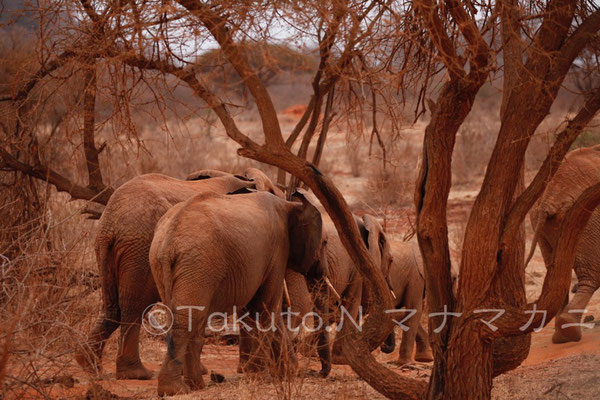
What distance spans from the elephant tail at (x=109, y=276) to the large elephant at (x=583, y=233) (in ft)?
13.7

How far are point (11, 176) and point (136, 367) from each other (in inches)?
163

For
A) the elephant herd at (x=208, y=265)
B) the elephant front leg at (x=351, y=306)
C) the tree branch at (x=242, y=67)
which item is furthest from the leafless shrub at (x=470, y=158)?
the tree branch at (x=242, y=67)

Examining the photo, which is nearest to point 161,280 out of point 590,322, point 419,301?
point 419,301

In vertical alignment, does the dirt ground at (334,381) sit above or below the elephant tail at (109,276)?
below

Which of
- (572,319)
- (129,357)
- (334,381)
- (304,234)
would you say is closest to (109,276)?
(129,357)

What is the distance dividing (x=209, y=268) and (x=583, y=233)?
4355mm

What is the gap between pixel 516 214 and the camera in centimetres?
489

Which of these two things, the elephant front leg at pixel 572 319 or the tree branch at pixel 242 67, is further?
the elephant front leg at pixel 572 319

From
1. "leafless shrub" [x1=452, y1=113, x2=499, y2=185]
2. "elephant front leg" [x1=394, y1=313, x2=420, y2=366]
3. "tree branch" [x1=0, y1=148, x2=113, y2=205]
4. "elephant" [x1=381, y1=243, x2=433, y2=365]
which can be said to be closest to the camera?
"elephant front leg" [x1=394, y1=313, x2=420, y2=366]

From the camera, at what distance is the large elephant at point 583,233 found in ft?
26.9

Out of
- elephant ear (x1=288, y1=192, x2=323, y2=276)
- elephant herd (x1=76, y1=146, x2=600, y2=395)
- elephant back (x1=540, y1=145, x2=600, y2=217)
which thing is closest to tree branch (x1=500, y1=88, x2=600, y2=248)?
elephant herd (x1=76, y1=146, x2=600, y2=395)

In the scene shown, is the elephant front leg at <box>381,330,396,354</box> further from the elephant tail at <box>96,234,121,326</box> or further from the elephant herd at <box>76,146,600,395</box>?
the elephant tail at <box>96,234,121,326</box>

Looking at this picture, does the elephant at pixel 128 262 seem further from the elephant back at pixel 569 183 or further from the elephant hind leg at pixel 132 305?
Answer: the elephant back at pixel 569 183

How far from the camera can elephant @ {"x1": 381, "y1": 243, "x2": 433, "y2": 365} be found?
8.71m
